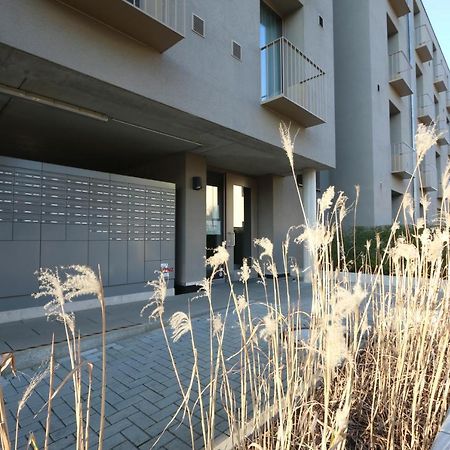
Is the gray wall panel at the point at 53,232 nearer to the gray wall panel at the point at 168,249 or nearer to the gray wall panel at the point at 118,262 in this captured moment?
the gray wall panel at the point at 118,262

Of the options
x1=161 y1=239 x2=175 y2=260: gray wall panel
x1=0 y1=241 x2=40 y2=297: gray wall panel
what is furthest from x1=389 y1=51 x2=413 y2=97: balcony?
x1=0 y1=241 x2=40 y2=297: gray wall panel

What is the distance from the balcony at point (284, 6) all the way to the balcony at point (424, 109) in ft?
35.9

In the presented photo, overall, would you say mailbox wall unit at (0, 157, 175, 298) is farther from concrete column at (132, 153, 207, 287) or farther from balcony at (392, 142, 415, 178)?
balcony at (392, 142, 415, 178)

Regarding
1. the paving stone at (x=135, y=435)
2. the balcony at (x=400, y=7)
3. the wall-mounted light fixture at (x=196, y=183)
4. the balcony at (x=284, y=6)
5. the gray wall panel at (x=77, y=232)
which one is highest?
the balcony at (x=400, y=7)

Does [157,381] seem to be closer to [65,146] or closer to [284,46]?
[65,146]

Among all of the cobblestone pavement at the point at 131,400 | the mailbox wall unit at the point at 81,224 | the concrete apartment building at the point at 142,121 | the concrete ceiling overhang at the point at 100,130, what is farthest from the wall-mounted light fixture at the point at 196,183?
the cobblestone pavement at the point at 131,400

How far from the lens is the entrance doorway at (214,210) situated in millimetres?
8633

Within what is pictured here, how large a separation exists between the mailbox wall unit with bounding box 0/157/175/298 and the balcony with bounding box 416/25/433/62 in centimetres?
1582

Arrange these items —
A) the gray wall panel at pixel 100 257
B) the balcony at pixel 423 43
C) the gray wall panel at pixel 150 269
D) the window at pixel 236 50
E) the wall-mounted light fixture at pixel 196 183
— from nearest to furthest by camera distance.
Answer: the gray wall panel at pixel 100 257
the window at pixel 236 50
the gray wall panel at pixel 150 269
the wall-mounted light fixture at pixel 196 183
the balcony at pixel 423 43

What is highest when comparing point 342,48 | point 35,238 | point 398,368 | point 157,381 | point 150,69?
point 342,48

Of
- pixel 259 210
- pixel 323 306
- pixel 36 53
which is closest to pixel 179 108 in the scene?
pixel 36 53

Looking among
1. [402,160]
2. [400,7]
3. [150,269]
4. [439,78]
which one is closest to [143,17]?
[150,269]

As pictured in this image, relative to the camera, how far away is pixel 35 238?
4918mm

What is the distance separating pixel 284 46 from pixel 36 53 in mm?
5330
